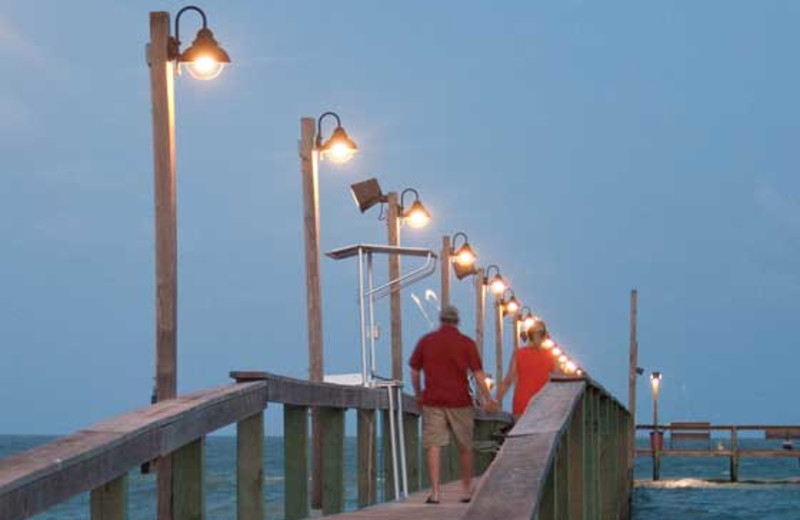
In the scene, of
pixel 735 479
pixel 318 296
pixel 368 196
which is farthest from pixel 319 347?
pixel 735 479

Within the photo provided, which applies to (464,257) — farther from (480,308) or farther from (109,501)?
(109,501)

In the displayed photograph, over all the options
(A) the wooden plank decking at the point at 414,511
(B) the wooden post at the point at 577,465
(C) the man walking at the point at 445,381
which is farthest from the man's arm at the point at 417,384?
(B) the wooden post at the point at 577,465

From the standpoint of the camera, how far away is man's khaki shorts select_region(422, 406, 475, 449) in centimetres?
1245

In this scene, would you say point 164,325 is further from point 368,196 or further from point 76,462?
point 368,196

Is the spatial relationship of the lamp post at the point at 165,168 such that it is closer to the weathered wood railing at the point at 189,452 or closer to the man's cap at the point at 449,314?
the weathered wood railing at the point at 189,452

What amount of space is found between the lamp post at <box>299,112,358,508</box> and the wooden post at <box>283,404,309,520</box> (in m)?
7.66

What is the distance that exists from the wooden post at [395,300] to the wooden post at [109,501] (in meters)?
18.7

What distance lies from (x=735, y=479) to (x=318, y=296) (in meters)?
56.7

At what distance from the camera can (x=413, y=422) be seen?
16938 millimetres

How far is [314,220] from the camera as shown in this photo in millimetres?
20000

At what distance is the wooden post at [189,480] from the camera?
26.5ft

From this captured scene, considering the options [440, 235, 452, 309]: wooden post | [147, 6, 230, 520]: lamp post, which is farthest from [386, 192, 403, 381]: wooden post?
[147, 6, 230, 520]: lamp post

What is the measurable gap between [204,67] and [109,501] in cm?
573

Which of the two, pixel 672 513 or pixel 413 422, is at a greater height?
pixel 413 422
